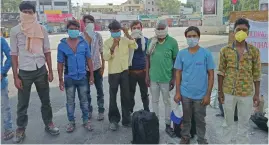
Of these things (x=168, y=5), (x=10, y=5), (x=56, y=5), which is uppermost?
(x=168, y=5)

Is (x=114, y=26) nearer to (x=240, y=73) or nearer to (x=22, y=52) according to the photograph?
(x=22, y=52)

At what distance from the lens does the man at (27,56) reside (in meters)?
3.86

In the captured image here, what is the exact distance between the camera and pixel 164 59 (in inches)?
156

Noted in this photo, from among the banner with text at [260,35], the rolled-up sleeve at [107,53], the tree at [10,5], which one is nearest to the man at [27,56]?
the rolled-up sleeve at [107,53]

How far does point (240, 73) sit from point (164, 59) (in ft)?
3.72

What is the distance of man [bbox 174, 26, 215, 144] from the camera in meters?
3.41

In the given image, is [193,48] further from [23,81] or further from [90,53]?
[23,81]

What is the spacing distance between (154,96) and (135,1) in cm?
12476

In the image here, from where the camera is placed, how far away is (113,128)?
172 inches

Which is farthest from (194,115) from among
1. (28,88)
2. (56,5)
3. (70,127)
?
(56,5)

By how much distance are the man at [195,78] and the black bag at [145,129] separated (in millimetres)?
503

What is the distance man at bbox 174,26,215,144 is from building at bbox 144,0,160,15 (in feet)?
355

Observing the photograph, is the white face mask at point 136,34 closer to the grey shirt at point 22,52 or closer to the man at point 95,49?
the man at point 95,49

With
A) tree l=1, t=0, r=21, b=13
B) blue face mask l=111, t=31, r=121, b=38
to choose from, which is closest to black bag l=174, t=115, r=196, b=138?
blue face mask l=111, t=31, r=121, b=38
